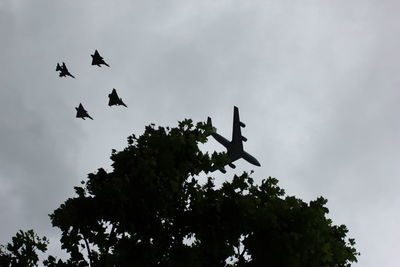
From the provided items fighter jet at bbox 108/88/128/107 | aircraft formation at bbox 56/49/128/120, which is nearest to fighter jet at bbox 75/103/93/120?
aircraft formation at bbox 56/49/128/120

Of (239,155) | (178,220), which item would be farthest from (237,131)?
(178,220)

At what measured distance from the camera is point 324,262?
15.3 metres

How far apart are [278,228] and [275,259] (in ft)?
3.44

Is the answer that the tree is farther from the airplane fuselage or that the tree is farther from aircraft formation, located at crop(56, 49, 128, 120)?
the airplane fuselage

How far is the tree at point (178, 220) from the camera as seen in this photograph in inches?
605

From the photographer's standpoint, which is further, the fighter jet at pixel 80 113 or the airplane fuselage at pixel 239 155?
the airplane fuselage at pixel 239 155

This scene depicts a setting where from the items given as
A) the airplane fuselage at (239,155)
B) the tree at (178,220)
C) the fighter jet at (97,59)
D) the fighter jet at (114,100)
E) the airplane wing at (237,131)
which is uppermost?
the airplane wing at (237,131)

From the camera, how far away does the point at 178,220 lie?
53.7 ft

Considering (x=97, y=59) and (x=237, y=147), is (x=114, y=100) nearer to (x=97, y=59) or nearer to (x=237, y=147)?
(x=97, y=59)

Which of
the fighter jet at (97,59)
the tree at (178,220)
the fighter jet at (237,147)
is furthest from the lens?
the fighter jet at (237,147)

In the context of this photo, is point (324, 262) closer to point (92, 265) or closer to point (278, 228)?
point (278, 228)

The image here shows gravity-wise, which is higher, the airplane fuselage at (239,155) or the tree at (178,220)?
the airplane fuselage at (239,155)

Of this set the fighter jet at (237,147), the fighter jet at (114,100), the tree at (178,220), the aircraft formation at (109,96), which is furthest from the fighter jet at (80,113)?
the fighter jet at (237,147)

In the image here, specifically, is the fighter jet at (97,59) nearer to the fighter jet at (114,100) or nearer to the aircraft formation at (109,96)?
the aircraft formation at (109,96)
